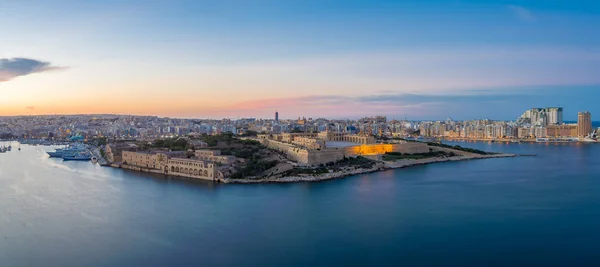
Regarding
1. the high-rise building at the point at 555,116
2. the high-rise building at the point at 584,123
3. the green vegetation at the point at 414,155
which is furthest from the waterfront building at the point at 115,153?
the high-rise building at the point at 555,116

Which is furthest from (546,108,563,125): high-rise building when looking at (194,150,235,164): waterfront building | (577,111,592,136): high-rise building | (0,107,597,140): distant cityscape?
(194,150,235,164): waterfront building

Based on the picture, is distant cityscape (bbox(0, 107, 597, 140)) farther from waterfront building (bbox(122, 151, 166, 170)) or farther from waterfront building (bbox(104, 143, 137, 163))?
waterfront building (bbox(122, 151, 166, 170))

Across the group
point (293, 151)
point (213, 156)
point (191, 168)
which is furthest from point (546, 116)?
point (191, 168)

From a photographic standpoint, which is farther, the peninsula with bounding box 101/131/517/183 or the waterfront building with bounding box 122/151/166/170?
the waterfront building with bounding box 122/151/166/170

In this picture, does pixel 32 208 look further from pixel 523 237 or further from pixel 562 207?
pixel 562 207

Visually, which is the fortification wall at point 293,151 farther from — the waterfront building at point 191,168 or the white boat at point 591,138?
the white boat at point 591,138

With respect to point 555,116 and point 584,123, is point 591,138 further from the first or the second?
point 555,116

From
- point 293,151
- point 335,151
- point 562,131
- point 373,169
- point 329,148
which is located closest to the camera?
point 373,169
